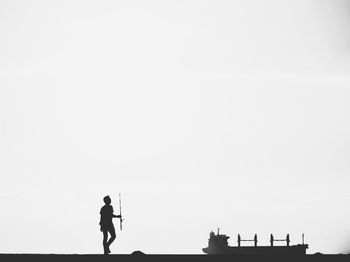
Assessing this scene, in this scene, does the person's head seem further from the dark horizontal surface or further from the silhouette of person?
the dark horizontal surface

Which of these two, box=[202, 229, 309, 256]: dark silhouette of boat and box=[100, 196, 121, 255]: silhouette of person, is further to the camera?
box=[202, 229, 309, 256]: dark silhouette of boat

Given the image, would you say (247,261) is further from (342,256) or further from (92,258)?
(92,258)

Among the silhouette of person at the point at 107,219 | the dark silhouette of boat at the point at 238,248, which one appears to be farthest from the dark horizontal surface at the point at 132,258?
the dark silhouette of boat at the point at 238,248

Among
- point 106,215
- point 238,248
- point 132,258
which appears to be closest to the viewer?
point 132,258

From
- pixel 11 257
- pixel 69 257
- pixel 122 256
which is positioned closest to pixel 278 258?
pixel 122 256

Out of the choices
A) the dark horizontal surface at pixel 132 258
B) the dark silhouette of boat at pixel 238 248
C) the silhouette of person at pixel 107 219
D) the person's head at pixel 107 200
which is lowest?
the dark silhouette of boat at pixel 238 248

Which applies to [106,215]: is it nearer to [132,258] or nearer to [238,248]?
A: [132,258]

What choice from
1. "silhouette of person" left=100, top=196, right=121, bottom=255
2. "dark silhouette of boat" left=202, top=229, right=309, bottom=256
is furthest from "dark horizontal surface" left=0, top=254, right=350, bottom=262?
"dark silhouette of boat" left=202, top=229, right=309, bottom=256

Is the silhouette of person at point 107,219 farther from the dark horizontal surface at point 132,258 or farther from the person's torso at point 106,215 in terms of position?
the dark horizontal surface at point 132,258

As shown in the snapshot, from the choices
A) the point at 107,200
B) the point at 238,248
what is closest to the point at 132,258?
the point at 107,200

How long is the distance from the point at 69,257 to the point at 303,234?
178 feet

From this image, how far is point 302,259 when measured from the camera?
20.2 m

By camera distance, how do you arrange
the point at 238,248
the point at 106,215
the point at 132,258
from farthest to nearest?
the point at 238,248
the point at 106,215
the point at 132,258

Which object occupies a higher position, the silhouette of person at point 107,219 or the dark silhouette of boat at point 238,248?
the silhouette of person at point 107,219
